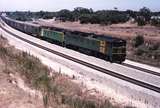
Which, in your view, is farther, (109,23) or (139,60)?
(109,23)

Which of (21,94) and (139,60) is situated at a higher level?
(21,94)

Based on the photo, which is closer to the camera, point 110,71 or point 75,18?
point 110,71

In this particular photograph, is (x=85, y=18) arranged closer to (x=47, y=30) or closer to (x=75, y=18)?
(x=75, y=18)

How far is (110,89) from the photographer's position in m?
25.6

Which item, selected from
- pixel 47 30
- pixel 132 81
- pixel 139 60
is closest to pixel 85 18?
pixel 47 30

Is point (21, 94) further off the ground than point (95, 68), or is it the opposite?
point (21, 94)

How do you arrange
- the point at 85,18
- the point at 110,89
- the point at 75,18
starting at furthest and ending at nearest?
the point at 75,18 → the point at 85,18 → the point at 110,89

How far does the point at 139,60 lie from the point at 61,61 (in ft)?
28.5

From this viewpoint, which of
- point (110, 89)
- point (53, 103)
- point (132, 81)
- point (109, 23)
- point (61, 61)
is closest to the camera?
point (53, 103)

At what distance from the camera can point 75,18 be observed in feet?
536

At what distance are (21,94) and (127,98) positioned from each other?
31.0 feet

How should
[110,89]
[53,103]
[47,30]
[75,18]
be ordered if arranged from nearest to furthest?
[53,103]
[110,89]
[47,30]
[75,18]

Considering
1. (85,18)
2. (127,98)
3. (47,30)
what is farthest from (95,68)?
(85,18)

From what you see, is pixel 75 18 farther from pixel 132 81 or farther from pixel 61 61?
pixel 132 81
